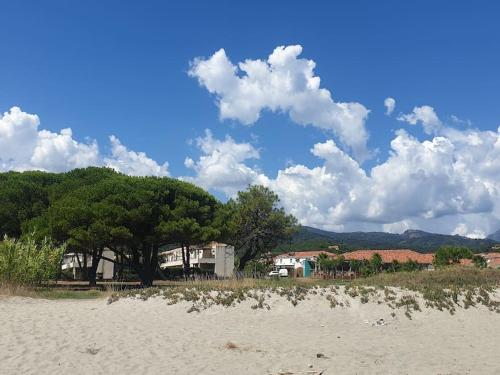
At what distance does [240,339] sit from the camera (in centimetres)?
1197

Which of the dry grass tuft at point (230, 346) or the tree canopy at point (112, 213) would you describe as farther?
the tree canopy at point (112, 213)

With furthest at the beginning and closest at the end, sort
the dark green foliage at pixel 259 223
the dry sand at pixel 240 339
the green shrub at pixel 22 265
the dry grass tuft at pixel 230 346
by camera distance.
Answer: the dark green foliage at pixel 259 223 → the green shrub at pixel 22 265 → the dry grass tuft at pixel 230 346 → the dry sand at pixel 240 339

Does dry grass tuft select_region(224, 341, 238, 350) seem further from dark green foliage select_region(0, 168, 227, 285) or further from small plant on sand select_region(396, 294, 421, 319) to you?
dark green foliage select_region(0, 168, 227, 285)

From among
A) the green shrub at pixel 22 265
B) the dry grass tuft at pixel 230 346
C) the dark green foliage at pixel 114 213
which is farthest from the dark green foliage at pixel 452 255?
the dry grass tuft at pixel 230 346

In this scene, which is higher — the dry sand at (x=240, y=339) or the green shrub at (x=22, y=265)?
the green shrub at (x=22, y=265)

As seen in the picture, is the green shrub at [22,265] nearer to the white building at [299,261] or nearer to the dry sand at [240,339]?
the dry sand at [240,339]

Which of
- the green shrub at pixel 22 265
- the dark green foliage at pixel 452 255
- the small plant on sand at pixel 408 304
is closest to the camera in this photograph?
the small plant on sand at pixel 408 304

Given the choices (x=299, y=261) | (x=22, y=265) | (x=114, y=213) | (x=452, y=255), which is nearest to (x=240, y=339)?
(x=22, y=265)

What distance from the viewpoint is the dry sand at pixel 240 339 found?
9.15m

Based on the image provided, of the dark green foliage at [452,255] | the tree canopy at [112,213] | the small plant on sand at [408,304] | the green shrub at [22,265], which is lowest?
the small plant on sand at [408,304]

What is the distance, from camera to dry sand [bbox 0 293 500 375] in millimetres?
9148

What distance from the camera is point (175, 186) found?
3200 cm

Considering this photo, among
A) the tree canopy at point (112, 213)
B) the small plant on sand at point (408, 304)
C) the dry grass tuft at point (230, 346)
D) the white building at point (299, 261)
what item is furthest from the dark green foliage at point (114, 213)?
the white building at point (299, 261)

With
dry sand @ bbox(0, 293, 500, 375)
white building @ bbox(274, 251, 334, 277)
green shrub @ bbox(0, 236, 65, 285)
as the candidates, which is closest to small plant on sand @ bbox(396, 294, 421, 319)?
dry sand @ bbox(0, 293, 500, 375)
